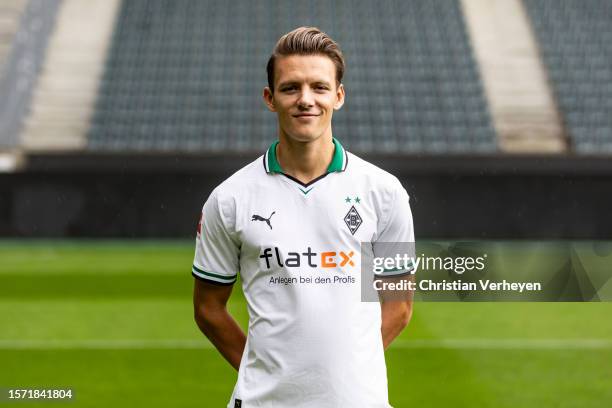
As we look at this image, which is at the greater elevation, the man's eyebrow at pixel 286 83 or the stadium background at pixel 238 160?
the stadium background at pixel 238 160

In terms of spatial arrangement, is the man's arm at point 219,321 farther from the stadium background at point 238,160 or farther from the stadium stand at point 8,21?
the stadium stand at point 8,21

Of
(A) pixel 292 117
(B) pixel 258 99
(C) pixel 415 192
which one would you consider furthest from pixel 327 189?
(B) pixel 258 99

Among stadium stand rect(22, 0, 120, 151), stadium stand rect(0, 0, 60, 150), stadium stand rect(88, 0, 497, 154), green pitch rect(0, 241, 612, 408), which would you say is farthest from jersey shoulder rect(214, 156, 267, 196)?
stadium stand rect(22, 0, 120, 151)

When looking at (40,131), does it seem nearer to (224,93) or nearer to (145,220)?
(224,93)

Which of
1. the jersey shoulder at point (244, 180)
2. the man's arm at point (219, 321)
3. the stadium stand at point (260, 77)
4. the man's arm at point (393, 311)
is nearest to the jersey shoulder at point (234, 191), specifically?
the jersey shoulder at point (244, 180)

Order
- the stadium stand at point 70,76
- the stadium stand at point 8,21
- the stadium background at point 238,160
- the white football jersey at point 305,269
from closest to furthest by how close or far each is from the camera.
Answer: the white football jersey at point 305,269 → the stadium background at point 238,160 → the stadium stand at point 70,76 → the stadium stand at point 8,21

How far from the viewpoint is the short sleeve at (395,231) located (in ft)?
7.48

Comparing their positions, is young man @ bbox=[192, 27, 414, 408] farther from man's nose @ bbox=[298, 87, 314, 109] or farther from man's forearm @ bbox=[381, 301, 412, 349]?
man's forearm @ bbox=[381, 301, 412, 349]

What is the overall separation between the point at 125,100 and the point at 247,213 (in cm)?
2012

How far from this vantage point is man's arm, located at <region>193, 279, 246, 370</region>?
2.39 m

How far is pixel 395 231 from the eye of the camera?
2.29 m

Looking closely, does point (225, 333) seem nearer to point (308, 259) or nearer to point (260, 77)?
point (308, 259)

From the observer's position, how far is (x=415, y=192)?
13.9m

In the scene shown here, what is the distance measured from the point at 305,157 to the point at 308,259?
0.27 m
